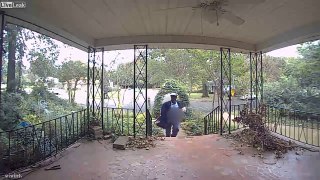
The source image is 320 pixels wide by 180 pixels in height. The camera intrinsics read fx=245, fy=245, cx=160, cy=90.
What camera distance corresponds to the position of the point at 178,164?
162 inches

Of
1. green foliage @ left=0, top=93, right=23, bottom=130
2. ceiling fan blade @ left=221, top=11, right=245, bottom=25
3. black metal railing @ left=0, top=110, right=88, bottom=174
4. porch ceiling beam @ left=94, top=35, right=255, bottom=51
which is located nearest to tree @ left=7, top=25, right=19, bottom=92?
green foliage @ left=0, top=93, right=23, bottom=130

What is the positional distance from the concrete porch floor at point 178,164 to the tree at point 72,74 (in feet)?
9.94

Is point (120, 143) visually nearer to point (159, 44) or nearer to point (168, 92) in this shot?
point (159, 44)

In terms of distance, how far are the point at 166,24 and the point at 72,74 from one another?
4.56 metres

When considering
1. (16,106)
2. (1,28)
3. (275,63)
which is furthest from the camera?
(275,63)

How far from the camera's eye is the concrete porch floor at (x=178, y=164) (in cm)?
360

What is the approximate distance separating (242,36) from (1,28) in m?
4.67

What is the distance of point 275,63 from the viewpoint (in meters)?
11.5

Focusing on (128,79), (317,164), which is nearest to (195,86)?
(128,79)

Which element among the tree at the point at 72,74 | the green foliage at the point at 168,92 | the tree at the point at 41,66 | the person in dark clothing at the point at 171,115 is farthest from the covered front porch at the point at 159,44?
the green foliage at the point at 168,92

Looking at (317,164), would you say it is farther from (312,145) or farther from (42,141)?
(42,141)

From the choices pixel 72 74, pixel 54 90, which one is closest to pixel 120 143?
pixel 54 90

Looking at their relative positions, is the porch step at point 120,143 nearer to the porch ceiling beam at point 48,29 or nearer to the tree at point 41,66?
the porch ceiling beam at point 48,29

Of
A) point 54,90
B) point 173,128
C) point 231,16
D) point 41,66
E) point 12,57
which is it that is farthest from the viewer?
point 173,128
